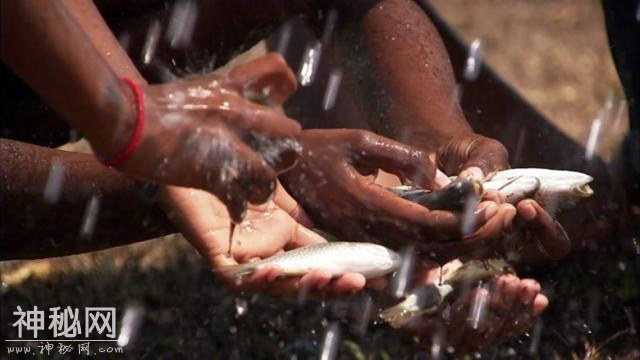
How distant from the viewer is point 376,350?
4070 mm

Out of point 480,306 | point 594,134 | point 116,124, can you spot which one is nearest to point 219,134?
point 116,124

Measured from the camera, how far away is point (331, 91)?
4676 millimetres

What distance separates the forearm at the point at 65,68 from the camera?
2.36 meters

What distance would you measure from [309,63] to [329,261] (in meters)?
1.83

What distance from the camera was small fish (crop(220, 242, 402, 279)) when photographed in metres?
2.96

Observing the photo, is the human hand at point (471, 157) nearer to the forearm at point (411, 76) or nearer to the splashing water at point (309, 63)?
the forearm at point (411, 76)

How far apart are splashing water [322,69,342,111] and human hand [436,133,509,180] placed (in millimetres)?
935

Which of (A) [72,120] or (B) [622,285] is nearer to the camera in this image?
(A) [72,120]

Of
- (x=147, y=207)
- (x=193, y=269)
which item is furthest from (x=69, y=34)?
(x=193, y=269)

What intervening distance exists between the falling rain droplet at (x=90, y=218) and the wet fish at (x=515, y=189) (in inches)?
32.9

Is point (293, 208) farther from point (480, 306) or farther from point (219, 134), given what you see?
point (219, 134)

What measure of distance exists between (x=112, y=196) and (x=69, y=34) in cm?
118

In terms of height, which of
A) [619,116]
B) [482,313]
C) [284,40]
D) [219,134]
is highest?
[219,134]

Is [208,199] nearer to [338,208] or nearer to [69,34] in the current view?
[338,208]
